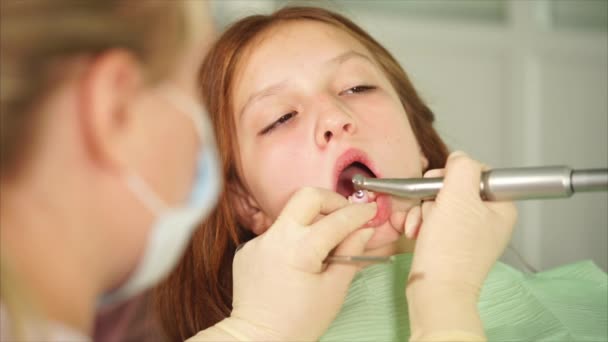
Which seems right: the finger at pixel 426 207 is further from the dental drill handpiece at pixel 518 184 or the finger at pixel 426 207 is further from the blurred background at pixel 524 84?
the blurred background at pixel 524 84

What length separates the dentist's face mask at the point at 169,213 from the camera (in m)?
0.55

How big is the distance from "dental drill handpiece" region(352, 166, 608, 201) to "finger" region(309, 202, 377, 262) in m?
0.03

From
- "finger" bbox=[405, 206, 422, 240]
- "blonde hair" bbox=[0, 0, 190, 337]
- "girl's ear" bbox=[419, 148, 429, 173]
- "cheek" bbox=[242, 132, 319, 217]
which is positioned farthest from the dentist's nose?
"blonde hair" bbox=[0, 0, 190, 337]

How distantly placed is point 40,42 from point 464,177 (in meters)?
0.46

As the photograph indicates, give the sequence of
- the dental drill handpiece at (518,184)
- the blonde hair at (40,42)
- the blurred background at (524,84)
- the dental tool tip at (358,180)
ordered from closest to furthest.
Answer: the blonde hair at (40,42)
the dental drill handpiece at (518,184)
the dental tool tip at (358,180)
the blurred background at (524,84)

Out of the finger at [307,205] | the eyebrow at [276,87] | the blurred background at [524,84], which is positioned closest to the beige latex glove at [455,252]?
the finger at [307,205]

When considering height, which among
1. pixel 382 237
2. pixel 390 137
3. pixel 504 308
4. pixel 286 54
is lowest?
pixel 504 308

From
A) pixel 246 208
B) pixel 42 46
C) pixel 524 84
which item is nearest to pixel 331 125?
pixel 246 208

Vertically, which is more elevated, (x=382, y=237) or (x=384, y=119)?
(x=384, y=119)

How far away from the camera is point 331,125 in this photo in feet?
2.93

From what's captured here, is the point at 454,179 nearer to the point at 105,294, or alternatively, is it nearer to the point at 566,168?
the point at 566,168

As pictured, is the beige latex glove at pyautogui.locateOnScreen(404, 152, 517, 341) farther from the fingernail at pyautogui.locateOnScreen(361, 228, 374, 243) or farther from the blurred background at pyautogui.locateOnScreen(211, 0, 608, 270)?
the blurred background at pyautogui.locateOnScreen(211, 0, 608, 270)

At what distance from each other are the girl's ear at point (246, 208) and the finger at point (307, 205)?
166mm

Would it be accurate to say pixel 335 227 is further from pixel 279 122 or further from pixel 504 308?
pixel 504 308
